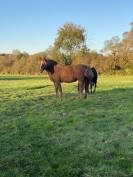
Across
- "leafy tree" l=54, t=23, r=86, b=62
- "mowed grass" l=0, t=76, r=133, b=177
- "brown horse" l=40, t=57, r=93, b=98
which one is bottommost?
"mowed grass" l=0, t=76, r=133, b=177

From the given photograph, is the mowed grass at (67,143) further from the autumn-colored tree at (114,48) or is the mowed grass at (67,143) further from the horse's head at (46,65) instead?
the autumn-colored tree at (114,48)

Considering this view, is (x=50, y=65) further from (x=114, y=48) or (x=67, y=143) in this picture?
(x=114, y=48)

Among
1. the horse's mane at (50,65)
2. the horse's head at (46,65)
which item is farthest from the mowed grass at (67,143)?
the horse's mane at (50,65)

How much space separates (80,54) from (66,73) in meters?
39.4

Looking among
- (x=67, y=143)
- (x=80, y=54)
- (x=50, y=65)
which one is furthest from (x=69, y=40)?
(x=67, y=143)

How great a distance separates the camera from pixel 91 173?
496cm

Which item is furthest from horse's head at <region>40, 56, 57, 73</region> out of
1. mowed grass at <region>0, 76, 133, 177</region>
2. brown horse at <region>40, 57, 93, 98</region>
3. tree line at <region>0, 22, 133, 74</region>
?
tree line at <region>0, 22, 133, 74</region>

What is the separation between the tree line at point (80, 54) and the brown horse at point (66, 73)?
34374 millimetres

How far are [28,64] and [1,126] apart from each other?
52529 mm

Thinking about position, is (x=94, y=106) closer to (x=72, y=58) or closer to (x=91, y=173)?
(x=91, y=173)

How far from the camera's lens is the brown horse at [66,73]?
15.5 m

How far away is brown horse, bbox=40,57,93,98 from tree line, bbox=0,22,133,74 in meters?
34.4

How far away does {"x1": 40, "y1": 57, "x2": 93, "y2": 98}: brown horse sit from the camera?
15477mm

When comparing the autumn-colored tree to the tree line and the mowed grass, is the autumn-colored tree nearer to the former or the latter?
the tree line
